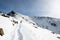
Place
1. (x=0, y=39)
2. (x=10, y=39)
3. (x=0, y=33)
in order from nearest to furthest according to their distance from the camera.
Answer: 1. (x=0, y=39)
2. (x=10, y=39)
3. (x=0, y=33)

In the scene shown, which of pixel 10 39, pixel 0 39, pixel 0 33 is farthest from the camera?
pixel 0 33

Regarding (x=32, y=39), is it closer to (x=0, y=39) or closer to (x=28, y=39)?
(x=28, y=39)

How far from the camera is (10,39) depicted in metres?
26.7

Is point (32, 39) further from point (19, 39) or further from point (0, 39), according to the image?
point (0, 39)

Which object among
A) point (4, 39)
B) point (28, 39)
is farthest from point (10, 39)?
point (28, 39)

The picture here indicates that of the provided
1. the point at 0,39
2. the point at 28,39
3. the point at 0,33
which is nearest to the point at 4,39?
the point at 0,39

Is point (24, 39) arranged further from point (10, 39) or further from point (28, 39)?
point (10, 39)

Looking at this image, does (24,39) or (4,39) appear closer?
(4,39)

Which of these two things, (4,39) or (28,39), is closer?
(4,39)

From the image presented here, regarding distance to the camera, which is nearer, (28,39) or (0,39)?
(0,39)

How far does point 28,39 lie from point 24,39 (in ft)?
Answer: 2.97

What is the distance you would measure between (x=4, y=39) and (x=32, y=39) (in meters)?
6.14

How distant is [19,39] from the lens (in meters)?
27.3

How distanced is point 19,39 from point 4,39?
3460 mm
